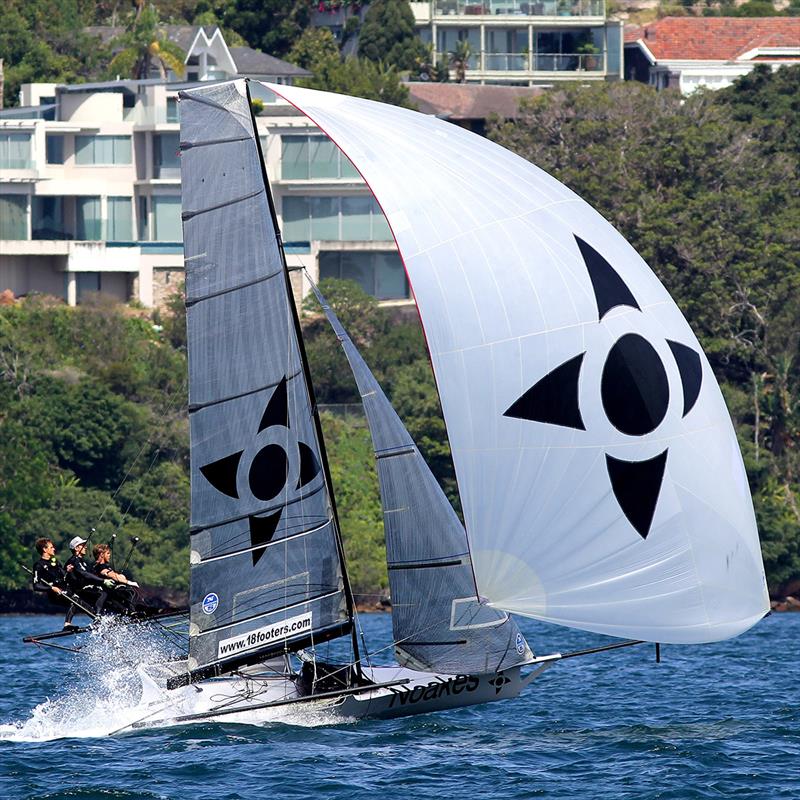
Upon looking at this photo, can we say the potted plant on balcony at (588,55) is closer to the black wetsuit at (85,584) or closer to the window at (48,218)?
the window at (48,218)

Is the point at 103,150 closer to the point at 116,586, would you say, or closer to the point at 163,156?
the point at 163,156

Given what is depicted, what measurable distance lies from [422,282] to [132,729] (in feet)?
17.9

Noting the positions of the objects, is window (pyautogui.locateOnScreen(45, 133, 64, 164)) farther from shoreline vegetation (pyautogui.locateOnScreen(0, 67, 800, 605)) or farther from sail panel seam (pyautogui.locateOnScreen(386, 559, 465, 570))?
sail panel seam (pyautogui.locateOnScreen(386, 559, 465, 570))

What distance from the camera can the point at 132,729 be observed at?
19172 millimetres

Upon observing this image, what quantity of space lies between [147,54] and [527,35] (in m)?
17.2

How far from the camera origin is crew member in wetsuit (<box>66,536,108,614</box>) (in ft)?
63.6

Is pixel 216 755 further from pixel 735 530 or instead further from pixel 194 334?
pixel 735 530

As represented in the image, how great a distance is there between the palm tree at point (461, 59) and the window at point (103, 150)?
18412mm

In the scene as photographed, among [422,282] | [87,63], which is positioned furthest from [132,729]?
[87,63]

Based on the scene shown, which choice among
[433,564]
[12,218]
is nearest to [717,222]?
[12,218]

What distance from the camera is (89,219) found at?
58.1 meters

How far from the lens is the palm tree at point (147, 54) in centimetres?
6438

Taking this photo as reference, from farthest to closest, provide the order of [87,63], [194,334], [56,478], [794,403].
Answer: [87,63] → [794,403] → [56,478] → [194,334]

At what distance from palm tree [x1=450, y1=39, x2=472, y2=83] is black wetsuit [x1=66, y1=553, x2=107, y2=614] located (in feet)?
183
